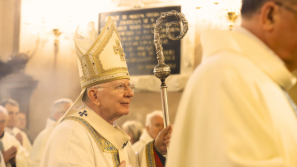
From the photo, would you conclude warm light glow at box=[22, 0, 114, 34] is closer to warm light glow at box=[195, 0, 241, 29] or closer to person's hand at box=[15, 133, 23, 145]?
warm light glow at box=[195, 0, 241, 29]

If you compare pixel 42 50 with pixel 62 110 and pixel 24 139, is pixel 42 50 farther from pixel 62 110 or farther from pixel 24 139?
pixel 24 139

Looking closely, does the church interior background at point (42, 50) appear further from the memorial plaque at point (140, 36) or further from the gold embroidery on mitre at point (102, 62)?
the gold embroidery on mitre at point (102, 62)

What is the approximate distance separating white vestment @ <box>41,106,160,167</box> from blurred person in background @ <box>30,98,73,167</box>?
385 centimetres

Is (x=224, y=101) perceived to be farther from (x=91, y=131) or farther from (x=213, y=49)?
(x=91, y=131)

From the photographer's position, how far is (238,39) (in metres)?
1.29

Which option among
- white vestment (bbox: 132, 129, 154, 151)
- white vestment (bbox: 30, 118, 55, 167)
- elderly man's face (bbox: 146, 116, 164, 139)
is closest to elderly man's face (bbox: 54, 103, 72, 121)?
white vestment (bbox: 30, 118, 55, 167)

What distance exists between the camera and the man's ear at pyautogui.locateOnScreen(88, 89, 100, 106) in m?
2.80

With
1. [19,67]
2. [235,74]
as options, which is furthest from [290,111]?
[19,67]

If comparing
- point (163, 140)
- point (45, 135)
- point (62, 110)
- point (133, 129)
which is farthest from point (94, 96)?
point (45, 135)

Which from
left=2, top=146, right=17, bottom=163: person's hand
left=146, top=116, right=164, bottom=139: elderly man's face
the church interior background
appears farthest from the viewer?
the church interior background

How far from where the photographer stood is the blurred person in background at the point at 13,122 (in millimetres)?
6656

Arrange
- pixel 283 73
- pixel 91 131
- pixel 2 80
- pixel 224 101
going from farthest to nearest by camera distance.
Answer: pixel 2 80 < pixel 91 131 < pixel 283 73 < pixel 224 101

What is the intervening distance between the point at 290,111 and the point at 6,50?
730 cm

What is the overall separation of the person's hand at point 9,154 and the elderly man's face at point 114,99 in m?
3.82
